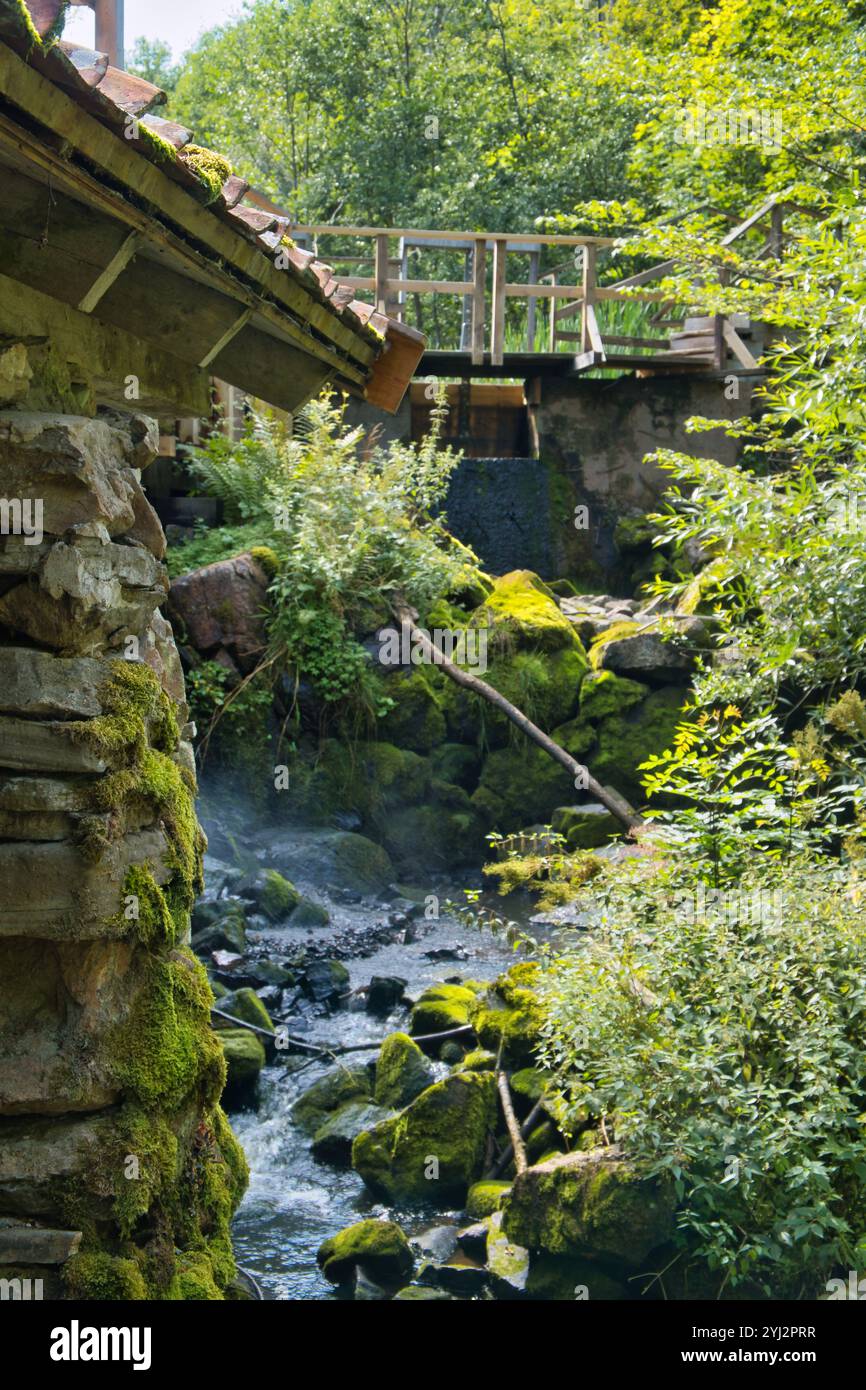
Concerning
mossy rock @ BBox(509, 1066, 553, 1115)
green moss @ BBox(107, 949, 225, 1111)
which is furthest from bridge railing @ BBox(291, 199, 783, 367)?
green moss @ BBox(107, 949, 225, 1111)

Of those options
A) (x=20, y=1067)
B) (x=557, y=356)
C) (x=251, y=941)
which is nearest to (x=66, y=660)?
(x=20, y=1067)

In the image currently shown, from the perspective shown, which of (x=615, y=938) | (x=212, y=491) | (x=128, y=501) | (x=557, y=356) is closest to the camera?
(x=128, y=501)

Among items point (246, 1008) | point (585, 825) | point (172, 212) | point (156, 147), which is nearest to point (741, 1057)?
point (246, 1008)

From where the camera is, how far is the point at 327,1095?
7.45 meters

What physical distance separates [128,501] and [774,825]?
422cm

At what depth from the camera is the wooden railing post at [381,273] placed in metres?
14.8

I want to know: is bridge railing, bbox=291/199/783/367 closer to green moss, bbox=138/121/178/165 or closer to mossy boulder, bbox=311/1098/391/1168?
mossy boulder, bbox=311/1098/391/1168

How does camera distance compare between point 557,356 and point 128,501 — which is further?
point 557,356

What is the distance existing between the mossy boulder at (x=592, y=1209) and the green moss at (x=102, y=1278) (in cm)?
237

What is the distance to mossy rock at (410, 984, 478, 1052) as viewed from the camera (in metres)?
7.98

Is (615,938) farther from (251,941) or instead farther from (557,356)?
(557,356)

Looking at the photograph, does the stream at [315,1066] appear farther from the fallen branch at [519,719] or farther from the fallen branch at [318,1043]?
the fallen branch at [519,719]

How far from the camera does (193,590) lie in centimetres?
1166

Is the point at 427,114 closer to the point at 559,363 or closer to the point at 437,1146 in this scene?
the point at 559,363
